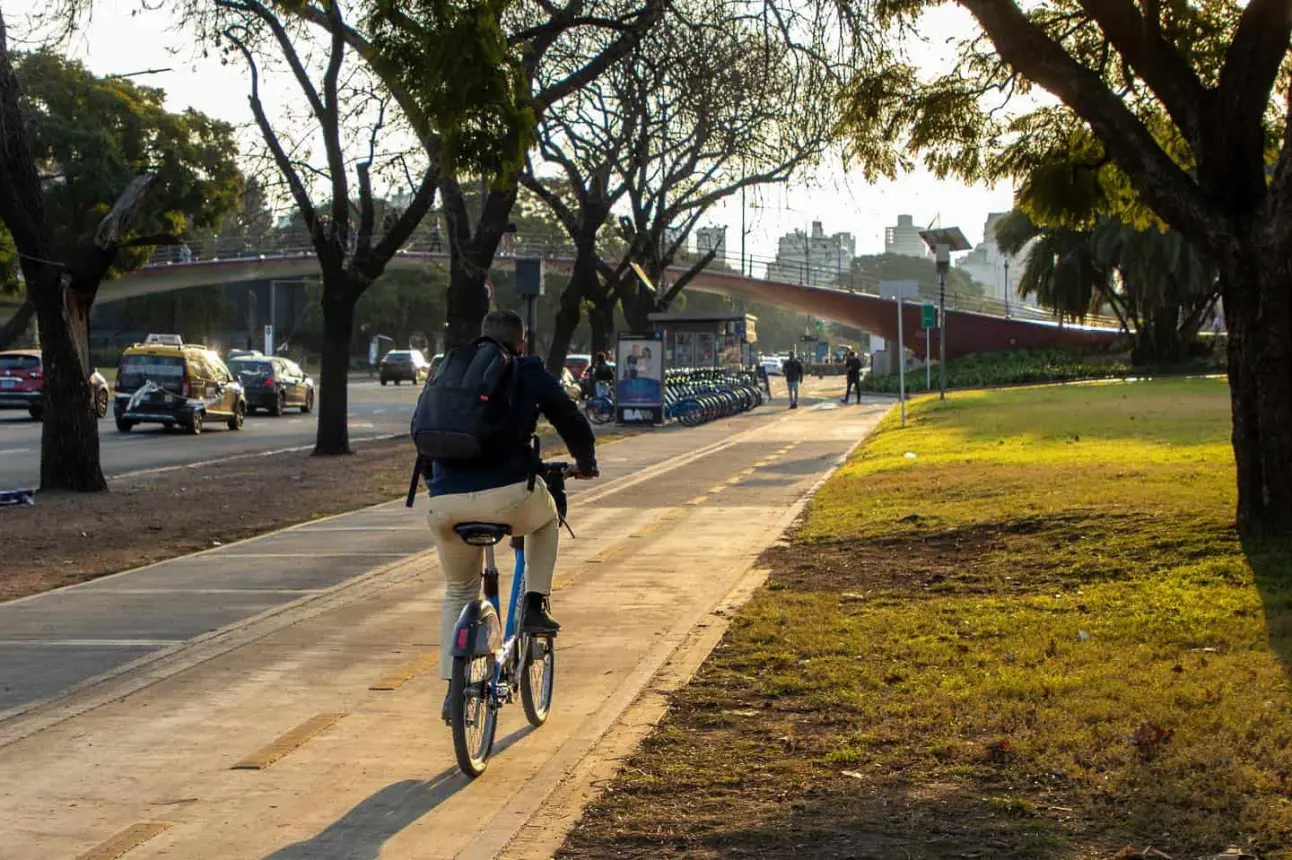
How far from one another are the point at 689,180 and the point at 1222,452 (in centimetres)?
3426

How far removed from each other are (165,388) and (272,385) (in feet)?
33.1

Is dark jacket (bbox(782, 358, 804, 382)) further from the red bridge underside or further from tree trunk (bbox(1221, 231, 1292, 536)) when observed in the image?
tree trunk (bbox(1221, 231, 1292, 536))

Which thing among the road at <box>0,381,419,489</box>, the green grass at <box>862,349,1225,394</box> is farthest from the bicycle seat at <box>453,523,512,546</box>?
the green grass at <box>862,349,1225,394</box>

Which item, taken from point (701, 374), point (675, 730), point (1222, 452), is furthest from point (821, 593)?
point (701, 374)

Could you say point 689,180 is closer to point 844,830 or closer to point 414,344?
point 844,830

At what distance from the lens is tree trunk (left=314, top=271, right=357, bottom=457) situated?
27.3 metres

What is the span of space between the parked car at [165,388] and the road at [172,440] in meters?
0.35

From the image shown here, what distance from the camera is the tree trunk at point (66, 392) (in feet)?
63.5

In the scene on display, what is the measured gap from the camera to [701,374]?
1709 inches

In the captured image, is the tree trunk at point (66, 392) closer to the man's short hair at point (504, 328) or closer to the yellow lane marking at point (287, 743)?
the yellow lane marking at point (287, 743)

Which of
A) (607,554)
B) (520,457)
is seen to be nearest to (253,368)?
(607,554)

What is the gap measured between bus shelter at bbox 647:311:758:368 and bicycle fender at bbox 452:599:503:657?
36.7 m

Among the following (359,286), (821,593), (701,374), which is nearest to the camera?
(821,593)

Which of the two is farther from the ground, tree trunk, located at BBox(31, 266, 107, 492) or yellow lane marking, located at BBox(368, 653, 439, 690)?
tree trunk, located at BBox(31, 266, 107, 492)
